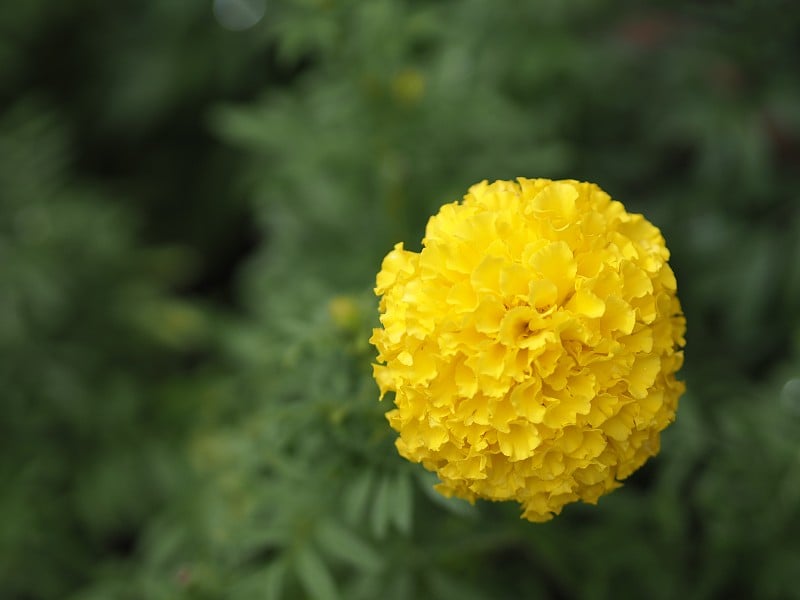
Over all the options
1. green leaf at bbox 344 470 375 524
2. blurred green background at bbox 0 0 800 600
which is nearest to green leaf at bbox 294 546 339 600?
blurred green background at bbox 0 0 800 600

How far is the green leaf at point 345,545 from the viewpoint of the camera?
226 centimetres

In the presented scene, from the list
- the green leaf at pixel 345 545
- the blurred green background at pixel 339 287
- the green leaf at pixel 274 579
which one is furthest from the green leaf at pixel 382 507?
the green leaf at pixel 274 579

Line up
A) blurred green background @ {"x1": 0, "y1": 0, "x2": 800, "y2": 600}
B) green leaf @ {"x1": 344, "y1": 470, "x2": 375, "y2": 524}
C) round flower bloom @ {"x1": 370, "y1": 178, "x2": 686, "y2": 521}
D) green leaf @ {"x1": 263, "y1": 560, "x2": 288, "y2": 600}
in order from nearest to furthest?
round flower bloom @ {"x1": 370, "y1": 178, "x2": 686, "y2": 521} → green leaf @ {"x1": 344, "y1": 470, "x2": 375, "y2": 524} → green leaf @ {"x1": 263, "y1": 560, "x2": 288, "y2": 600} → blurred green background @ {"x1": 0, "y1": 0, "x2": 800, "y2": 600}

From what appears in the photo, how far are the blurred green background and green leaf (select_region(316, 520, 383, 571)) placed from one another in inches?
0.5

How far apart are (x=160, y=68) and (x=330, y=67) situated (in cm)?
183

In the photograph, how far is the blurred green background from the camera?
8.12ft

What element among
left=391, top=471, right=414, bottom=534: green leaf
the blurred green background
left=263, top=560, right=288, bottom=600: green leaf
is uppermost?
the blurred green background

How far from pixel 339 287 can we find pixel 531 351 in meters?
1.58

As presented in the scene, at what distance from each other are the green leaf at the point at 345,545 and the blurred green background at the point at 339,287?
0.04 feet

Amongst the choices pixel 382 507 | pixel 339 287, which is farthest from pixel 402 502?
pixel 339 287

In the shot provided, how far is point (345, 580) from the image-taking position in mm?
2812

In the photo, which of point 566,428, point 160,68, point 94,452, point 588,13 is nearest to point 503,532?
point 566,428

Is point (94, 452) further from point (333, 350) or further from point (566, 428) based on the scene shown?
point (566, 428)

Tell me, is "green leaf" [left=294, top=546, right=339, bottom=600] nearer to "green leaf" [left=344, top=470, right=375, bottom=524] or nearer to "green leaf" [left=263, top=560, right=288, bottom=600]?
"green leaf" [left=263, top=560, right=288, bottom=600]
